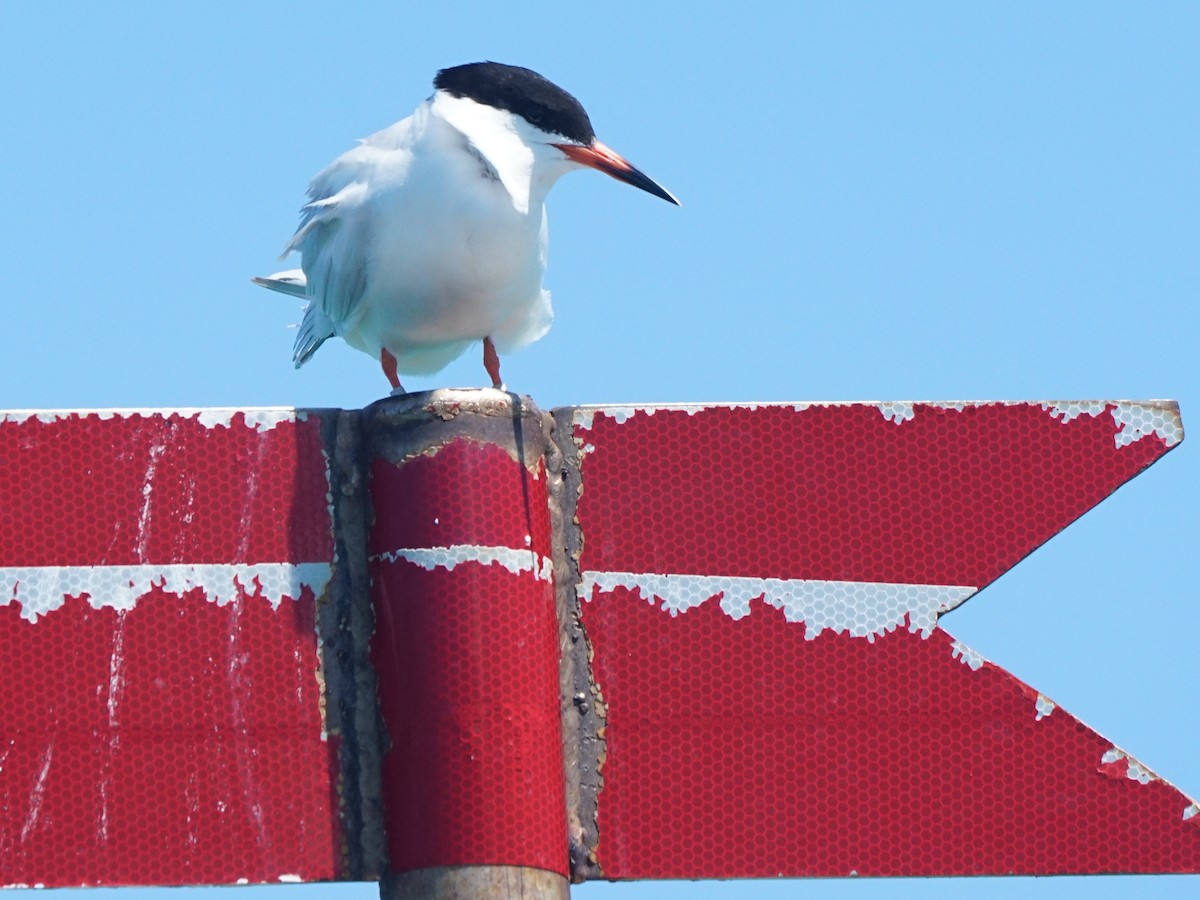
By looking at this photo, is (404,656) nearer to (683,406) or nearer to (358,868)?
(358,868)

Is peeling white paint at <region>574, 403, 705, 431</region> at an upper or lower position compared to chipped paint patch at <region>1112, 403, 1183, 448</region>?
upper

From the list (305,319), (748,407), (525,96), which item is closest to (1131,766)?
(748,407)

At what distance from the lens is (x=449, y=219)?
4172 mm

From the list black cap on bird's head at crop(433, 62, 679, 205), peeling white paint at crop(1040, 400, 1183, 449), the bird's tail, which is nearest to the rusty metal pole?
peeling white paint at crop(1040, 400, 1183, 449)

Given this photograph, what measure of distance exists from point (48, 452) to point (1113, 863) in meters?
1.76

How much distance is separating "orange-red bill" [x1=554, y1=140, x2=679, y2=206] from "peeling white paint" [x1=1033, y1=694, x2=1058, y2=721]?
182 cm

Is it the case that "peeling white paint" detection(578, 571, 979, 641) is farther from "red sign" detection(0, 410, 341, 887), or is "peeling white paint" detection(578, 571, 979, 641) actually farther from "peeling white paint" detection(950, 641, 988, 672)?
"red sign" detection(0, 410, 341, 887)

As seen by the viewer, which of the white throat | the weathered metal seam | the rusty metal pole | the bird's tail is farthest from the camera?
the bird's tail

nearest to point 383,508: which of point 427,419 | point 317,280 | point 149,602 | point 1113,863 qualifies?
point 427,419

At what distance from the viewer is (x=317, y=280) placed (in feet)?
15.1

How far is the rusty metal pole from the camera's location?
280cm

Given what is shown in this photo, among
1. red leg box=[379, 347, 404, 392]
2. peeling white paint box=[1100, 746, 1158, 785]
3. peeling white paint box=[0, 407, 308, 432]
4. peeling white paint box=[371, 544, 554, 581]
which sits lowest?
Result: peeling white paint box=[1100, 746, 1158, 785]

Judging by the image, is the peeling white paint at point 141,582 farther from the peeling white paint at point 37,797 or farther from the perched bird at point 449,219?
the perched bird at point 449,219

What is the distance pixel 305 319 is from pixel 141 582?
2109 mm
